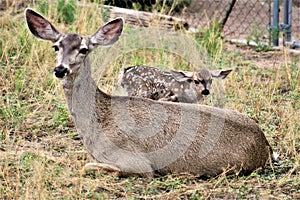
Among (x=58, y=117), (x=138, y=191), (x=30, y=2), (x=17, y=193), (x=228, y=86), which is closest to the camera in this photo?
(x=17, y=193)

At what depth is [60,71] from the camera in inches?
214

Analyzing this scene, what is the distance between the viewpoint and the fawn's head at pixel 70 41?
5.53m

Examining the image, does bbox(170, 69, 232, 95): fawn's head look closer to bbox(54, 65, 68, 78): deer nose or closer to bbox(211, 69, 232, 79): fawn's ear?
bbox(211, 69, 232, 79): fawn's ear

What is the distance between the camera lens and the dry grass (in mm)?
5379

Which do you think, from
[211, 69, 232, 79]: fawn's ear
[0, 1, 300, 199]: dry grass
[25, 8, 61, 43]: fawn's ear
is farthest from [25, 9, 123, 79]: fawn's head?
[211, 69, 232, 79]: fawn's ear

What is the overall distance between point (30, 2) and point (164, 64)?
9.88ft

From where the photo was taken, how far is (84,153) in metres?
6.15

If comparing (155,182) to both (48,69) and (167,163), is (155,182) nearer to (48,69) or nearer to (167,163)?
(167,163)

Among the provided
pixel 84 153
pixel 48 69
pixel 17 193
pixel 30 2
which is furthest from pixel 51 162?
pixel 30 2

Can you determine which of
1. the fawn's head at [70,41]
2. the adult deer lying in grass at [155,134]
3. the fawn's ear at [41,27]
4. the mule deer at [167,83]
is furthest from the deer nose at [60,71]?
the mule deer at [167,83]

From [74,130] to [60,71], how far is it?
1.63 meters

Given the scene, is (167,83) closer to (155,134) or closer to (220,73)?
(220,73)

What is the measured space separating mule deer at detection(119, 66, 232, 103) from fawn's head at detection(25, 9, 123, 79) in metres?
1.47

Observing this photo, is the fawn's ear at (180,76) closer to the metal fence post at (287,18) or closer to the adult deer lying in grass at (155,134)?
the adult deer lying in grass at (155,134)
